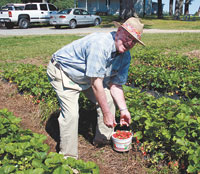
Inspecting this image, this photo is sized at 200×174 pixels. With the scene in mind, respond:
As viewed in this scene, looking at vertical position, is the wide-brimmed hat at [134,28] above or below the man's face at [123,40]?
above

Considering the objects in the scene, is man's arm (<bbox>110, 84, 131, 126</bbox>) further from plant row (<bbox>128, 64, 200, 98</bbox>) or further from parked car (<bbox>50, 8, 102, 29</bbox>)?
parked car (<bbox>50, 8, 102, 29</bbox>)

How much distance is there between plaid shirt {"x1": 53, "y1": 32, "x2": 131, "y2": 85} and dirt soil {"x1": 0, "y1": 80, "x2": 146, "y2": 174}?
0.87m

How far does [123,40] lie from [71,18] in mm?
15654

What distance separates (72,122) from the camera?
2559 mm

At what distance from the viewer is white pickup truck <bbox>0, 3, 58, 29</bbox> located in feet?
55.3

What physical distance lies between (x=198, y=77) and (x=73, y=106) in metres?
2.68

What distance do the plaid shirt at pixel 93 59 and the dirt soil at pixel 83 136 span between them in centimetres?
87

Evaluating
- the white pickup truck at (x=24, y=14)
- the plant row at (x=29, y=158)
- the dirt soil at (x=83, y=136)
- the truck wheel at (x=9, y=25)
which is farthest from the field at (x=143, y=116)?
the truck wheel at (x=9, y=25)

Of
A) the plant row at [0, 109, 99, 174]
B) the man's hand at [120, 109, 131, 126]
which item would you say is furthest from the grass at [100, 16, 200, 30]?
the plant row at [0, 109, 99, 174]

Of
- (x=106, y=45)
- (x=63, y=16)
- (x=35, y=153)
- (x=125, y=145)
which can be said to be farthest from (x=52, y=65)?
(x=63, y=16)

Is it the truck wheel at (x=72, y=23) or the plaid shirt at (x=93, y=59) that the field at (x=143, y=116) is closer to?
the plaid shirt at (x=93, y=59)

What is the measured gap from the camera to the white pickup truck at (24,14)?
55.3ft

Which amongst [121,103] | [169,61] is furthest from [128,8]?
[121,103]

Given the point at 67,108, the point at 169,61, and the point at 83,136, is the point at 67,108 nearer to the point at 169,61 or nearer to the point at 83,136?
the point at 83,136
